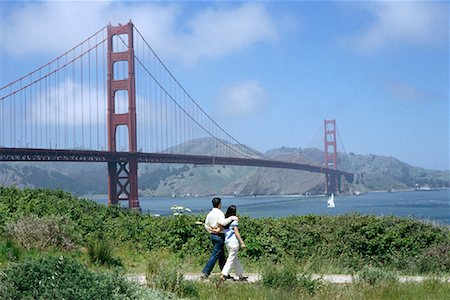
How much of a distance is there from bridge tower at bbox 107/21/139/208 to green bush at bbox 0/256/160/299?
4703 centimetres

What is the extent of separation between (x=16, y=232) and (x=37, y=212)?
108 inches

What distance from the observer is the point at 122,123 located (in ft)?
198

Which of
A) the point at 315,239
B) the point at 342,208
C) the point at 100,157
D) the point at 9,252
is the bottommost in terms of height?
the point at 342,208

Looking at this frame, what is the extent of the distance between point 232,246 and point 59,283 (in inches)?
178

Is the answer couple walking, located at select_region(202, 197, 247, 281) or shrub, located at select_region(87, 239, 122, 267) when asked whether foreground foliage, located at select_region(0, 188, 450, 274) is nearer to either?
shrub, located at select_region(87, 239, 122, 267)

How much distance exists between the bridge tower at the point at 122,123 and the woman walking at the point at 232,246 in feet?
144

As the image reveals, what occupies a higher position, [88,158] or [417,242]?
[88,158]

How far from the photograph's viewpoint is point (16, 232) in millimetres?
13852

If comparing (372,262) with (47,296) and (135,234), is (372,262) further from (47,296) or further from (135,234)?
(47,296)

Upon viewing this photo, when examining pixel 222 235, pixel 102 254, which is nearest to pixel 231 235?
pixel 222 235

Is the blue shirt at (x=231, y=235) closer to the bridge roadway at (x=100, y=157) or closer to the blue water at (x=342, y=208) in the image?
the blue water at (x=342, y=208)

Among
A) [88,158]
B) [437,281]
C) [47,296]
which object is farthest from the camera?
[88,158]

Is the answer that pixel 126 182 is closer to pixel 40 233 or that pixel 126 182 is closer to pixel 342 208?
pixel 342 208

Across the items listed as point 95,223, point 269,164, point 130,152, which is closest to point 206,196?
point 269,164
